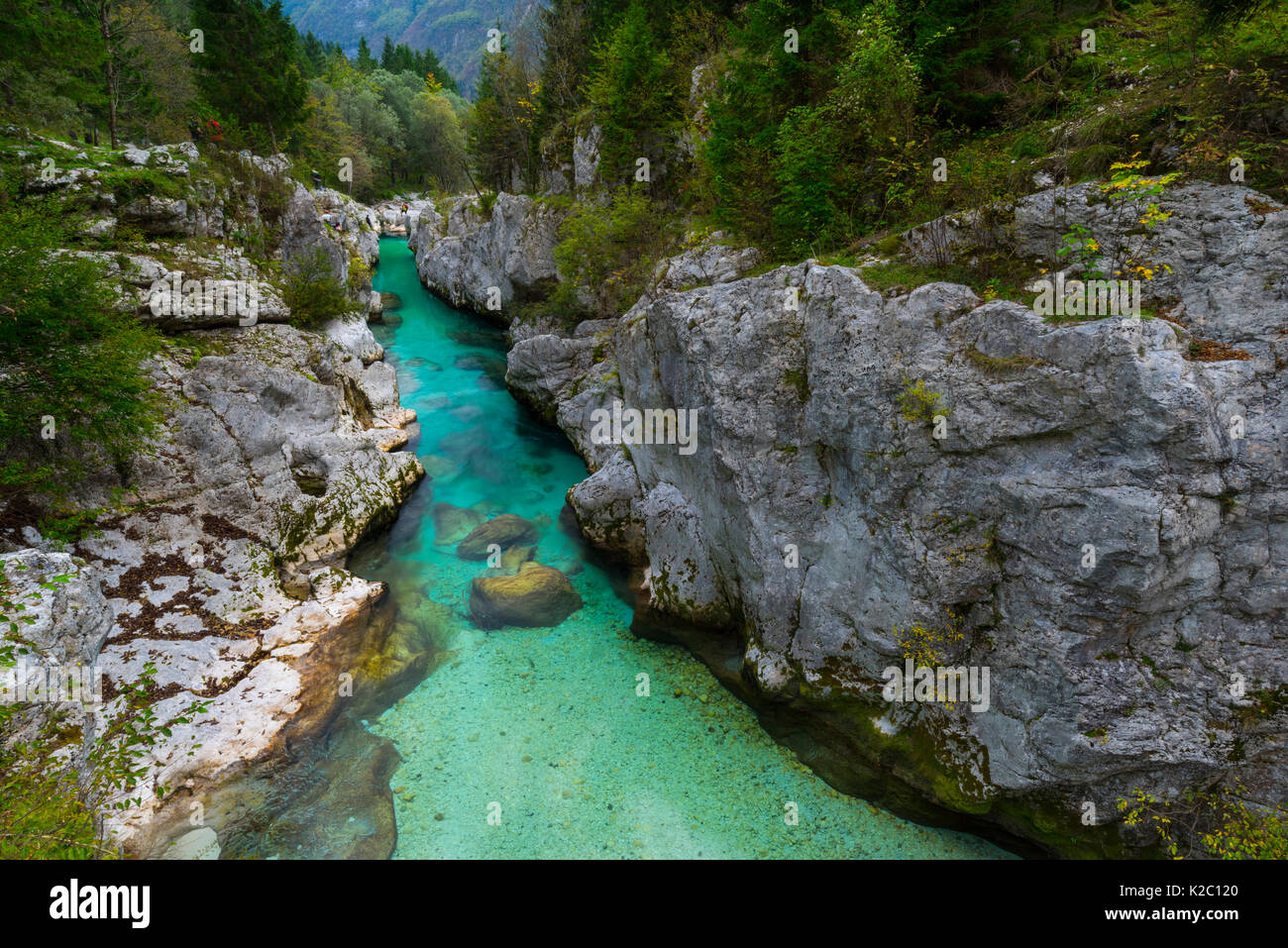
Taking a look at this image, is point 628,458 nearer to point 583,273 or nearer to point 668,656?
point 668,656

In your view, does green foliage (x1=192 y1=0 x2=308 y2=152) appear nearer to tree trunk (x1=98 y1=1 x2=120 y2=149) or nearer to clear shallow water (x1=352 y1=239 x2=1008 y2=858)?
tree trunk (x1=98 y1=1 x2=120 y2=149)

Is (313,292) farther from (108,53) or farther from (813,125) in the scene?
(813,125)

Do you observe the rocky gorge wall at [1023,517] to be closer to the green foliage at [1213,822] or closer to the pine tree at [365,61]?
the green foliage at [1213,822]

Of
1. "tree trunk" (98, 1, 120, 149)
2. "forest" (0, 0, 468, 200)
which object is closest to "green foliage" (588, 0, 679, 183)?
"forest" (0, 0, 468, 200)

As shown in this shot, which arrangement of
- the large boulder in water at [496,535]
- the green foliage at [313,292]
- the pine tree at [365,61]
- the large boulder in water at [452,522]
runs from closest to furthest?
the large boulder in water at [496,535] < the large boulder in water at [452,522] < the green foliage at [313,292] < the pine tree at [365,61]

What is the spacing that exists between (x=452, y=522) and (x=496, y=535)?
1.64 meters

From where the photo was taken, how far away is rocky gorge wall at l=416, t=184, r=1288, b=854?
20.0 feet

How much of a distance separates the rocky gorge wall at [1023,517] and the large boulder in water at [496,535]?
7148 millimetres

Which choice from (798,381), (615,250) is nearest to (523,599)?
Result: (798,381)

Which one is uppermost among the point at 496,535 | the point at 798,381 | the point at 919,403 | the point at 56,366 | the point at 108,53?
the point at 108,53

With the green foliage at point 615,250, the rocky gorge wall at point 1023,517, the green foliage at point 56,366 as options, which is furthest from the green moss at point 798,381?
the green foliage at point 56,366

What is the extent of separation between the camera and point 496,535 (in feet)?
51.5

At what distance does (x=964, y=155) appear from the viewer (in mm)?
9289

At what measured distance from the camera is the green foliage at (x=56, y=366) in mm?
9094
